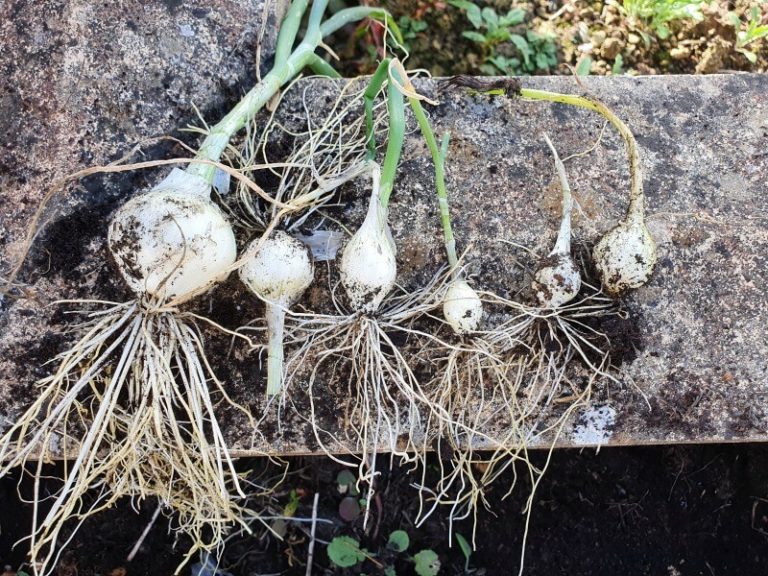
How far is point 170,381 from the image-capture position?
1041mm

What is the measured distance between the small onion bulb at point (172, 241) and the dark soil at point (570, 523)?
543 millimetres

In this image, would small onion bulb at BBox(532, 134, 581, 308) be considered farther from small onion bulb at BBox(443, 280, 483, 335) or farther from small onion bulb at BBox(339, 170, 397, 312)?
small onion bulb at BBox(339, 170, 397, 312)

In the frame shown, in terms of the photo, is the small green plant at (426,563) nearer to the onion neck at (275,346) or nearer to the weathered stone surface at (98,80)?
the onion neck at (275,346)

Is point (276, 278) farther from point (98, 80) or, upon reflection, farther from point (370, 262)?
point (98, 80)

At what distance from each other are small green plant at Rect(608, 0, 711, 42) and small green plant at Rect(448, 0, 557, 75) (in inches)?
7.9

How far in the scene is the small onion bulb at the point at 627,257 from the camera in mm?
1079

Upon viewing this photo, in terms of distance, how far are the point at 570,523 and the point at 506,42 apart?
3.76ft

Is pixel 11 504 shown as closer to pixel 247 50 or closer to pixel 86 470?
pixel 86 470

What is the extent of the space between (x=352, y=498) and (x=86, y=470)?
55cm

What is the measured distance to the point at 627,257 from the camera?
3.54 ft

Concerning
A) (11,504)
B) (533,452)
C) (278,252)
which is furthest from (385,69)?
(11,504)

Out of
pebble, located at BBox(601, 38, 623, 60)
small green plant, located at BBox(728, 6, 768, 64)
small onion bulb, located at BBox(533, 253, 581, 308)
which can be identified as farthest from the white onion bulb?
small green plant, located at BBox(728, 6, 768, 64)

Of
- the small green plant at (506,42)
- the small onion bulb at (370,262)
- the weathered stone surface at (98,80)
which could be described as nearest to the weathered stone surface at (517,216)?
the weathered stone surface at (98,80)

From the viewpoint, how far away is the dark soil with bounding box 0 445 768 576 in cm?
134
